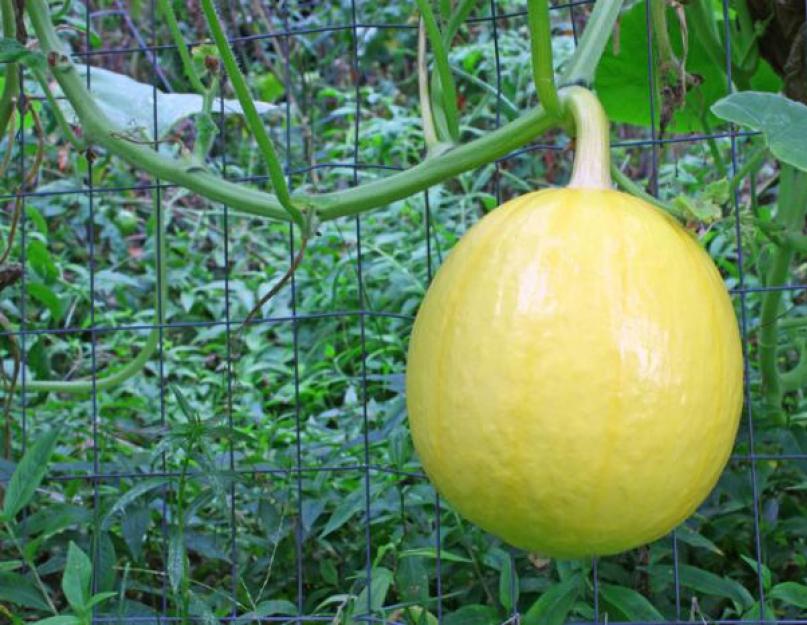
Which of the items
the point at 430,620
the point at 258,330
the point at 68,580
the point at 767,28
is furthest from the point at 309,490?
the point at 258,330

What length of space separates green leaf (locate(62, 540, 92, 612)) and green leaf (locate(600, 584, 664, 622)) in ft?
1.73

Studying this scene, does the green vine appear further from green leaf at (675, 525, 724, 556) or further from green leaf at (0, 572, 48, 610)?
green leaf at (675, 525, 724, 556)

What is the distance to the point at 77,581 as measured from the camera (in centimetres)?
111

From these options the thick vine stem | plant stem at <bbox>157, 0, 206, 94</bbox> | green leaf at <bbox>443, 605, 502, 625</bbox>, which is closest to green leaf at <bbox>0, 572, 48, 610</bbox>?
green leaf at <bbox>443, 605, 502, 625</bbox>

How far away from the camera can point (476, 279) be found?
721mm

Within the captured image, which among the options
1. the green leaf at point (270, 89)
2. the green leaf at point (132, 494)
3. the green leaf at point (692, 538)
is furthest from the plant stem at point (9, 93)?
the green leaf at point (270, 89)

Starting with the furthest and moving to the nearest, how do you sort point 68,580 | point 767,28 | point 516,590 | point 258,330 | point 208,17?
point 258,330 → point 767,28 → point 516,590 → point 68,580 → point 208,17

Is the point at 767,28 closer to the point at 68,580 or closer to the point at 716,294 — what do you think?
the point at 716,294

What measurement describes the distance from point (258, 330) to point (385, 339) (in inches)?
18.4

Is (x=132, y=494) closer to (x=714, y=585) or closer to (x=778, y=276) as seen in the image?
(x=714, y=585)

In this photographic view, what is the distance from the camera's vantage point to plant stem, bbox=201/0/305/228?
0.82 meters

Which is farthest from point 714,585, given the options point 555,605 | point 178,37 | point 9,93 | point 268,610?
point 9,93

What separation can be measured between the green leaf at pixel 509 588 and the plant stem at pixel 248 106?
0.53m

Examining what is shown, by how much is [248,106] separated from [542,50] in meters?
0.22
